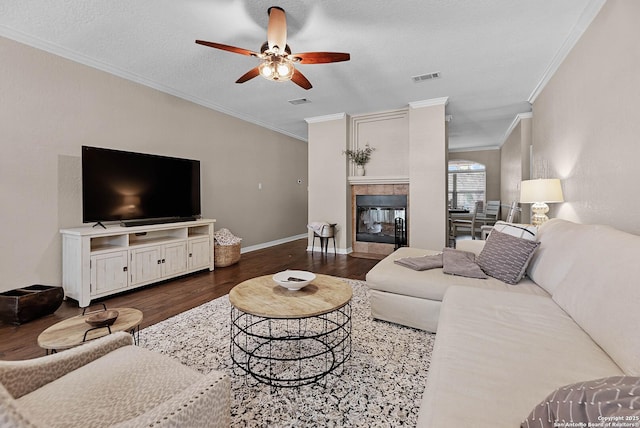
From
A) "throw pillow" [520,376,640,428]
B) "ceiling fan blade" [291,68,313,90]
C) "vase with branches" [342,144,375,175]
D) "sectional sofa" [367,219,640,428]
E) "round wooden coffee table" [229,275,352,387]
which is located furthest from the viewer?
"vase with branches" [342,144,375,175]

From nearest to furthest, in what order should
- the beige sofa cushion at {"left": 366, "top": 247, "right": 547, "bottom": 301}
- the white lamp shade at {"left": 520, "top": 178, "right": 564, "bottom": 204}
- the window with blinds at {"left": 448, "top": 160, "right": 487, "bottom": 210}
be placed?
the beige sofa cushion at {"left": 366, "top": 247, "right": 547, "bottom": 301}
the white lamp shade at {"left": 520, "top": 178, "right": 564, "bottom": 204}
the window with blinds at {"left": 448, "top": 160, "right": 487, "bottom": 210}

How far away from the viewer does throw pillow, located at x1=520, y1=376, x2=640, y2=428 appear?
1.64 feet

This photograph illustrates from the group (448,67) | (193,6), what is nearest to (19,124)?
(193,6)

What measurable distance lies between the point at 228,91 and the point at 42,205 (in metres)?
2.58

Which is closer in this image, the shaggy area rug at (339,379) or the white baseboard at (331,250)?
the shaggy area rug at (339,379)

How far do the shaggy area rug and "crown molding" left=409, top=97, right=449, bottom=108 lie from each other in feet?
12.0

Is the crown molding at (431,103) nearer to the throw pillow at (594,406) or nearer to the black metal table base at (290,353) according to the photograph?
the black metal table base at (290,353)

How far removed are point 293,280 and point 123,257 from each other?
227cm

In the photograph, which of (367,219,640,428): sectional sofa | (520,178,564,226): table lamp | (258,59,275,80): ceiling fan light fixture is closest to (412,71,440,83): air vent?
(520,178,564,226): table lamp

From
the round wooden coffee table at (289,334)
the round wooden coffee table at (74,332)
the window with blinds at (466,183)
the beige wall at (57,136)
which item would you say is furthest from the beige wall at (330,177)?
the window with blinds at (466,183)

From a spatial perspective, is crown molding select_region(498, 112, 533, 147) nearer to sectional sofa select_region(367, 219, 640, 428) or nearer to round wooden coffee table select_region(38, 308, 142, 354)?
sectional sofa select_region(367, 219, 640, 428)

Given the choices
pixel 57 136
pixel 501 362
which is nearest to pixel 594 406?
pixel 501 362

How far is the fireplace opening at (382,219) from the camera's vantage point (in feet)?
16.8

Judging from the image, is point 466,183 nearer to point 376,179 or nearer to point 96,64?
point 376,179
